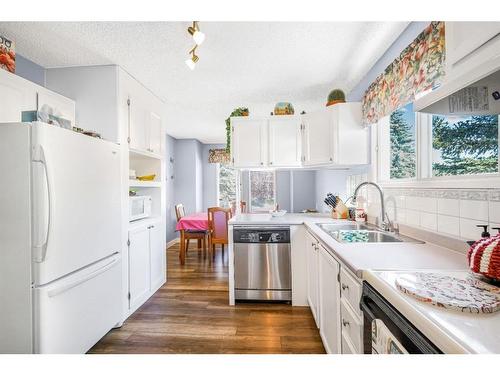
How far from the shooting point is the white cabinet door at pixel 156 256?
2.88m

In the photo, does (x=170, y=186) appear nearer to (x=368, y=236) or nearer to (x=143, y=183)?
(x=143, y=183)

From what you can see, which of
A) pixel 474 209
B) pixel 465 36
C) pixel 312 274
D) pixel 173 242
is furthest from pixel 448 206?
pixel 173 242

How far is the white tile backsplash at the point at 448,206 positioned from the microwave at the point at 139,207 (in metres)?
2.48

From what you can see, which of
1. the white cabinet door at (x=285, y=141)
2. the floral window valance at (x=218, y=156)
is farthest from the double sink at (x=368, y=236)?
the floral window valance at (x=218, y=156)

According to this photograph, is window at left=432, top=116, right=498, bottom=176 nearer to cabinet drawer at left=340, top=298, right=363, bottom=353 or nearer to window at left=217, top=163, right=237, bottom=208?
cabinet drawer at left=340, top=298, right=363, bottom=353

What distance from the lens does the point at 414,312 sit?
0.72 meters

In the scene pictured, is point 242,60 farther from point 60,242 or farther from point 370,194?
point 60,242

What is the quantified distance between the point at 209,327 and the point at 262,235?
95cm

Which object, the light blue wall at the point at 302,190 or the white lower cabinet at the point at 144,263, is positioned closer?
the white lower cabinet at the point at 144,263

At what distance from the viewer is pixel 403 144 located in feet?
6.91

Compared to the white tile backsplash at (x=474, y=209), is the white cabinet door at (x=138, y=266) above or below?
below

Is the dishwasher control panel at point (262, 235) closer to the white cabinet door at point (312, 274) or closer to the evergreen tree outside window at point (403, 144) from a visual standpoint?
the white cabinet door at point (312, 274)
